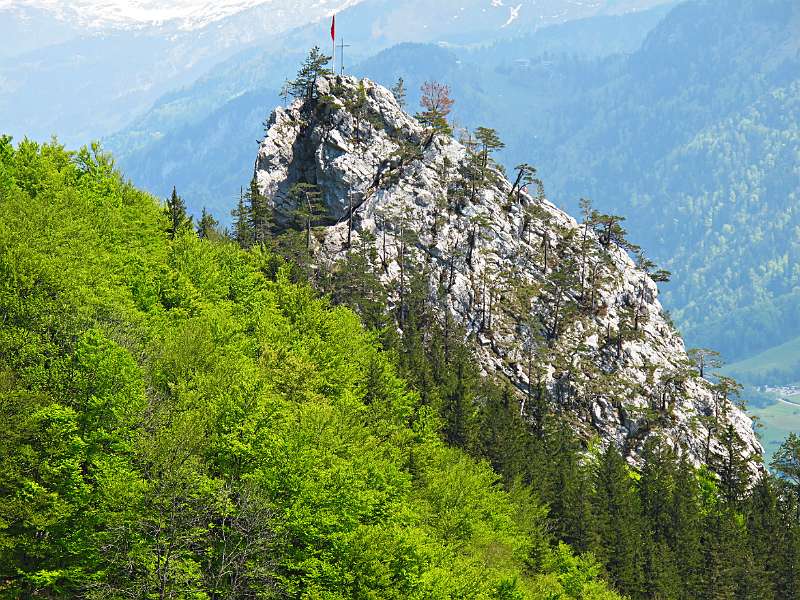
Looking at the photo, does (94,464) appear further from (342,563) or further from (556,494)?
(556,494)

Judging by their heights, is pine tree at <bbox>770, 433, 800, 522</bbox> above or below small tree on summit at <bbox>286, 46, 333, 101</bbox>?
below

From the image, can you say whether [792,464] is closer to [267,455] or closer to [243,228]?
[243,228]

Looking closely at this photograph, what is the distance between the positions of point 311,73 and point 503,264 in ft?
171

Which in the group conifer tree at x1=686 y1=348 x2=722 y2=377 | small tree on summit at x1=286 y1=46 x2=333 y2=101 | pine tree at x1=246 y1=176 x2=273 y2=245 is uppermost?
small tree on summit at x1=286 y1=46 x2=333 y2=101

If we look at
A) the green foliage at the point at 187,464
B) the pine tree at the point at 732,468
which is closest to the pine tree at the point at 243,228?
the green foliage at the point at 187,464

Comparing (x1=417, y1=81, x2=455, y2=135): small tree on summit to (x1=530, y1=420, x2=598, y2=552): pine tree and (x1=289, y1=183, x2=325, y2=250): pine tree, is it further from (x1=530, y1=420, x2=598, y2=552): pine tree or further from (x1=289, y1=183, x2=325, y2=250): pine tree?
(x1=530, y1=420, x2=598, y2=552): pine tree

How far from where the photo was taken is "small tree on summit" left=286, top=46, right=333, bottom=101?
166125mm

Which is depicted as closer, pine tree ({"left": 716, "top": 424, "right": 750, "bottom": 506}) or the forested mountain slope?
the forested mountain slope

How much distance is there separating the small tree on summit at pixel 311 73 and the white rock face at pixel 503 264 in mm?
2344

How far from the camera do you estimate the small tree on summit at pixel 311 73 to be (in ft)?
545

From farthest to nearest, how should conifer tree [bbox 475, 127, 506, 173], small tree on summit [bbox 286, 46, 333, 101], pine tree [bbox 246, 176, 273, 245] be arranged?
conifer tree [bbox 475, 127, 506, 173]
small tree on summit [bbox 286, 46, 333, 101]
pine tree [bbox 246, 176, 273, 245]

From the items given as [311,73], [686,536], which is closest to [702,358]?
[686,536]

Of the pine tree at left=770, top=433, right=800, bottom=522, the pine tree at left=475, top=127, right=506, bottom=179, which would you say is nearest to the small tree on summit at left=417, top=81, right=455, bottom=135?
the pine tree at left=475, top=127, right=506, bottom=179

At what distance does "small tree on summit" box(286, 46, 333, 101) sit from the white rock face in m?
2.34
